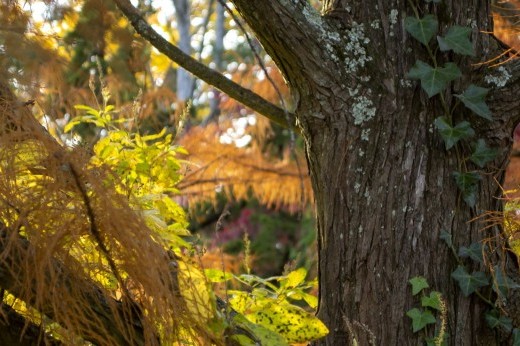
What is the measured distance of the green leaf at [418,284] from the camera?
1.81 m

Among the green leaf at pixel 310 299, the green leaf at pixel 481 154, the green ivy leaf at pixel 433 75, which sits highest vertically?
the green ivy leaf at pixel 433 75

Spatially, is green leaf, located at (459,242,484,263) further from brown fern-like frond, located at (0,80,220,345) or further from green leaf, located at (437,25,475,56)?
brown fern-like frond, located at (0,80,220,345)

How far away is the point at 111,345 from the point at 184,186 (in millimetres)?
2186

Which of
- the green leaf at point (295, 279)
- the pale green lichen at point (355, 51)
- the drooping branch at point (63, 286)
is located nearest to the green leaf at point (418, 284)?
the green leaf at point (295, 279)

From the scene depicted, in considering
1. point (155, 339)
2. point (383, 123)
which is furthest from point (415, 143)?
point (155, 339)

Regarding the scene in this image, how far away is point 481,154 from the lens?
6.19ft

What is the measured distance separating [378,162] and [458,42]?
0.95 feet

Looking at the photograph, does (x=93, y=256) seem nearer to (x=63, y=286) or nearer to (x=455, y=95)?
(x=63, y=286)

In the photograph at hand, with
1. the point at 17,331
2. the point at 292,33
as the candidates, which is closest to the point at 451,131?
the point at 292,33

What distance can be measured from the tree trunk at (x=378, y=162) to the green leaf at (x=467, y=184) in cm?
1

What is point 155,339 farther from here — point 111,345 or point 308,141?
point 308,141

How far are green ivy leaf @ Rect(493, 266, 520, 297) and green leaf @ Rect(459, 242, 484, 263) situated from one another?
0.14 feet

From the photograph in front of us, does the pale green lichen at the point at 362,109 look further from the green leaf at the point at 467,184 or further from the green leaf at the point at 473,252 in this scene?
the green leaf at the point at 473,252

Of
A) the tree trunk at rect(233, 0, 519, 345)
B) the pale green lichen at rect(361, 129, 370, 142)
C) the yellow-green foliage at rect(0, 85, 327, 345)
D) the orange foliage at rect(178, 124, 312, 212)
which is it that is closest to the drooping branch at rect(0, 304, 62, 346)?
the yellow-green foliage at rect(0, 85, 327, 345)
